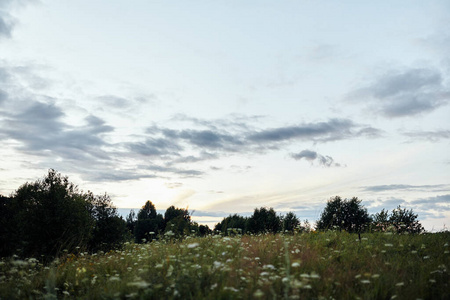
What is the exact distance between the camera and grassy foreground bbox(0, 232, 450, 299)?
216 inches

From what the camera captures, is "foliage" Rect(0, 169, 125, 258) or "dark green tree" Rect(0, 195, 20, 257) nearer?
"foliage" Rect(0, 169, 125, 258)

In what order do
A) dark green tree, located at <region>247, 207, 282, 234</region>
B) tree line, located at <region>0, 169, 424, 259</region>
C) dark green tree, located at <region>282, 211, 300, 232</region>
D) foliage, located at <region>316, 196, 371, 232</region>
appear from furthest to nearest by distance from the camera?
dark green tree, located at <region>247, 207, 282, 234</region> → foliage, located at <region>316, 196, 371, 232</region> → tree line, located at <region>0, 169, 424, 259</region> → dark green tree, located at <region>282, 211, 300, 232</region>

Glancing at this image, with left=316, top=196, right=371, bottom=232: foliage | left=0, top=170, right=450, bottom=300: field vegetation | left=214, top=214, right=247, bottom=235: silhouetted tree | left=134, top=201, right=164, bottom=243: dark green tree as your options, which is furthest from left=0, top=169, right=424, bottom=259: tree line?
left=134, top=201, right=164, bottom=243: dark green tree

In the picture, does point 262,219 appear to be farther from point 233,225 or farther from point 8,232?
point 233,225

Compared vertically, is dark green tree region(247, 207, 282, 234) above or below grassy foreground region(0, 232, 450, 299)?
below

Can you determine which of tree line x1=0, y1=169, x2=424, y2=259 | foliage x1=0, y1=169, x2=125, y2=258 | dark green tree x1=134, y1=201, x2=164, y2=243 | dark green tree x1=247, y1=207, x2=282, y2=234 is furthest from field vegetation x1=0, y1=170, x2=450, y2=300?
dark green tree x1=134, y1=201, x2=164, y2=243

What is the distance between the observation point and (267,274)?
20.0 feet

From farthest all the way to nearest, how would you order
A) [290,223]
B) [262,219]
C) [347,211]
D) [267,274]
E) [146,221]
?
[146,221], [262,219], [347,211], [290,223], [267,274]

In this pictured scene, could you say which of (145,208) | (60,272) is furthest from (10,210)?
(145,208)

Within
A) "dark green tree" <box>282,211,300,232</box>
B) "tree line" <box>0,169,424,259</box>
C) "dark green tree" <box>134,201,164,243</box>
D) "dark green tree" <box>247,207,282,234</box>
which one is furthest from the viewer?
"dark green tree" <box>134,201,164,243</box>

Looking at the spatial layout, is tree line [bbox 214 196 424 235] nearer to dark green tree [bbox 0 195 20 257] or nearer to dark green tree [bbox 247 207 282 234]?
dark green tree [bbox 247 207 282 234]

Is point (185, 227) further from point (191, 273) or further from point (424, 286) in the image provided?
point (424, 286)

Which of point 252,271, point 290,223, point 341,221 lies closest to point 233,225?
point 252,271

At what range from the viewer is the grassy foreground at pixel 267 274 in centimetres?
549
